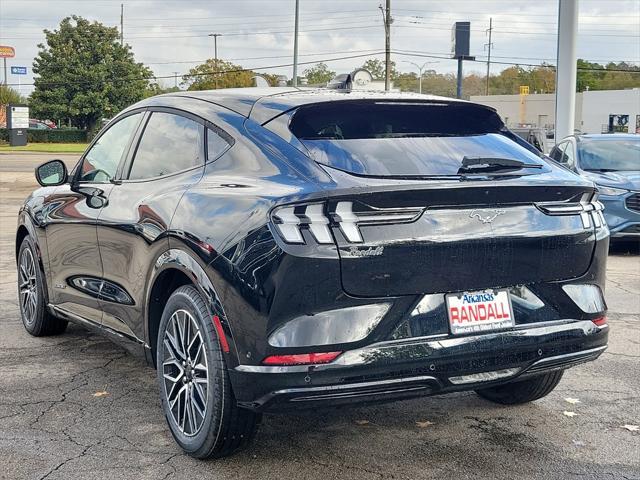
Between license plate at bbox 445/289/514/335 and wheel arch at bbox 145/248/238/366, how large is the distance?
3.11 ft

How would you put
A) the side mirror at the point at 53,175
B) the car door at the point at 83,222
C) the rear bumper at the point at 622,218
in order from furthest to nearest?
the rear bumper at the point at 622,218
the side mirror at the point at 53,175
the car door at the point at 83,222

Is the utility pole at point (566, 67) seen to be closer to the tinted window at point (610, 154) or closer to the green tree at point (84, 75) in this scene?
the tinted window at point (610, 154)

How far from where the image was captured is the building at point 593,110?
2696 inches

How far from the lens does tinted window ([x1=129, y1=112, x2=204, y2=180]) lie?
170 inches

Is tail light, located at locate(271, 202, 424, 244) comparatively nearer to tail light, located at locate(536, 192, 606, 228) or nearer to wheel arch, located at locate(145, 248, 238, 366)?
wheel arch, located at locate(145, 248, 238, 366)

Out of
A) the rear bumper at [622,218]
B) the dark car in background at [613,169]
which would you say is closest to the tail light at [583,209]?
the dark car in background at [613,169]

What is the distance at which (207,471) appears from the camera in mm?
3779

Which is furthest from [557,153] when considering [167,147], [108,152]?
[167,147]

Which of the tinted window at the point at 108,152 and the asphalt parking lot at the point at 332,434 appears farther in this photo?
Result: the tinted window at the point at 108,152

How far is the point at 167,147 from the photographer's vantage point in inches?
179

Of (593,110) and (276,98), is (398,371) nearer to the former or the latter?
(276,98)

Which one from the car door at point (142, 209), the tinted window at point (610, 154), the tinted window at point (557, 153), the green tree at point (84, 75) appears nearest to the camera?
the car door at point (142, 209)

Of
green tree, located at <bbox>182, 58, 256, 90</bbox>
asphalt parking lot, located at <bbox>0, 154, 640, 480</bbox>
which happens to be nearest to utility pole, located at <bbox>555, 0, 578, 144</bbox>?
asphalt parking lot, located at <bbox>0, 154, 640, 480</bbox>

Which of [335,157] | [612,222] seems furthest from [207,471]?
[612,222]
